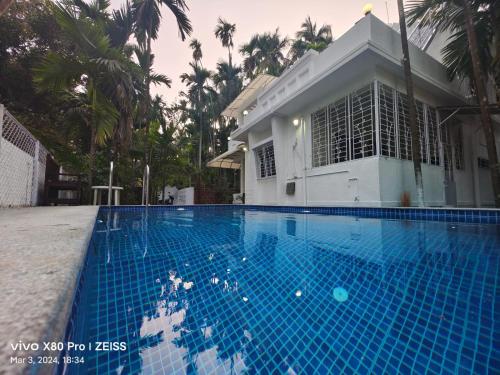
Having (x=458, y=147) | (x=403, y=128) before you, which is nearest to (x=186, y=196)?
(x=403, y=128)

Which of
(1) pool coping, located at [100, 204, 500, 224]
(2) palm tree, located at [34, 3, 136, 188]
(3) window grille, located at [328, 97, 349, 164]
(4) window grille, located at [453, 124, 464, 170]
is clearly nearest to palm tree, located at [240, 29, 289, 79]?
(3) window grille, located at [328, 97, 349, 164]

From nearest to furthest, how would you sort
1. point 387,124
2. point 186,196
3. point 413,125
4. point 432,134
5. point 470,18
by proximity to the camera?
point 470,18
point 413,125
point 387,124
point 432,134
point 186,196

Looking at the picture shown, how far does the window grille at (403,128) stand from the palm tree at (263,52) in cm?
1600

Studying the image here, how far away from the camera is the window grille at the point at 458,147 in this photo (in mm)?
9469

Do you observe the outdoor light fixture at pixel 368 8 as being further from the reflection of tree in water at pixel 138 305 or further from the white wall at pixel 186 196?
the white wall at pixel 186 196

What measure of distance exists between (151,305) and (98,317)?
0.29m

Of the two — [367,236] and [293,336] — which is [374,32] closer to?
[367,236]

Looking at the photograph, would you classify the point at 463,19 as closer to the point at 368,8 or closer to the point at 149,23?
the point at 368,8

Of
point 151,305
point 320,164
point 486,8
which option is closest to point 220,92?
point 320,164

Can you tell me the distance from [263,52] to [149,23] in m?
14.2

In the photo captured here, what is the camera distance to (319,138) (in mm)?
8930

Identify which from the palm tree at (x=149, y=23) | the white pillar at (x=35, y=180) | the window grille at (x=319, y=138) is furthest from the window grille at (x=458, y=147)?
the white pillar at (x=35, y=180)

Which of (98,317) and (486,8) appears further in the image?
(486,8)

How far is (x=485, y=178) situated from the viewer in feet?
34.0
